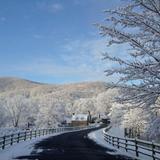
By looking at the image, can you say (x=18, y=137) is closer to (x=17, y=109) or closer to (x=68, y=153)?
(x=68, y=153)

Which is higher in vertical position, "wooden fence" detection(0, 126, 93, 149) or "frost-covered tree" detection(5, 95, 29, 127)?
"frost-covered tree" detection(5, 95, 29, 127)

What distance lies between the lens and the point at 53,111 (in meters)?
128

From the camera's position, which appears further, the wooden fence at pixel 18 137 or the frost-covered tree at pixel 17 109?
the frost-covered tree at pixel 17 109

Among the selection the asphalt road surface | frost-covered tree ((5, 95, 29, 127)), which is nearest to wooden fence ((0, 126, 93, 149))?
the asphalt road surface

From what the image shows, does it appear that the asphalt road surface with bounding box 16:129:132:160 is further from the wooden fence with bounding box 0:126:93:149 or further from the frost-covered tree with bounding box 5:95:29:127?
the frost-covered tree with bounding box 5:95:29:127

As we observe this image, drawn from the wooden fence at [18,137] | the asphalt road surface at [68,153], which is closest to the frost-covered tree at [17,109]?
the wooden fence at [18,137]

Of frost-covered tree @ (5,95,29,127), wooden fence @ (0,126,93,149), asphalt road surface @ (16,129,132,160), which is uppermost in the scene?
frost-covered tree @ (5,95,29,127)

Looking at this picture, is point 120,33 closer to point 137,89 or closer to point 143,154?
point 137,89

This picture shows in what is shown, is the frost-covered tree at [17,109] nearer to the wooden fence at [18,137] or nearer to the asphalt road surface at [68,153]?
the wooden fence at [18,137]

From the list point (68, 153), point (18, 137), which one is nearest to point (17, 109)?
point (18, 137)

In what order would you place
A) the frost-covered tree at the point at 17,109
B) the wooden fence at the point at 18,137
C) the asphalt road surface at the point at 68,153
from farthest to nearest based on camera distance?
the frost-covered tree at the point at 17,109 < the wooden fence at the point at 18,137 < the asphalt road surface at the point at 68,153

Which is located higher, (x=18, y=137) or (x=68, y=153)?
(x=18, y=137)

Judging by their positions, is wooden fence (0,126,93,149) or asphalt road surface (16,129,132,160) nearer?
asphalt road surface (16,129,132,160)

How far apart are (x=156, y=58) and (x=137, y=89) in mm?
1412
